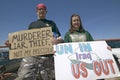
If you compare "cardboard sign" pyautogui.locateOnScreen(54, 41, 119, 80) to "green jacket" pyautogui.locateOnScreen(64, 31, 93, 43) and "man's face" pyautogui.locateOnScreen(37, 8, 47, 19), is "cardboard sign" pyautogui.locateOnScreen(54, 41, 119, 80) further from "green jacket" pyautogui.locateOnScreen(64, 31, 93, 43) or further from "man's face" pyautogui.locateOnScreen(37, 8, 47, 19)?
"man's face" pyautogui.locateOnScreen(37, 8, 47, 19)

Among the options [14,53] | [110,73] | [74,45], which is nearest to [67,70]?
[74,45]

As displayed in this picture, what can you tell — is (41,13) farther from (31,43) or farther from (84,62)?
(84,62)

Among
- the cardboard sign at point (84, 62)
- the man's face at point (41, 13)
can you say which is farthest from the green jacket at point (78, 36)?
the man's face at point (41, 13)

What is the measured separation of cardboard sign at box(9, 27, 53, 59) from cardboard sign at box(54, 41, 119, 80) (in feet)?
0.81

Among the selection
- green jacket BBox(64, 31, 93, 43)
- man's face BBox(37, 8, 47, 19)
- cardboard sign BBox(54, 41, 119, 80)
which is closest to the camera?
cardboard sign BBox(54, 41, 119, 80)

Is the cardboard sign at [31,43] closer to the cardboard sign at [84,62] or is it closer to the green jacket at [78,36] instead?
the cardboard sign at [84,62]

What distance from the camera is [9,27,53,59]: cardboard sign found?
3.43 m

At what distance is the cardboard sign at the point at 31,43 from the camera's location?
11.2ft

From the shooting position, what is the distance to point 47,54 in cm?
346

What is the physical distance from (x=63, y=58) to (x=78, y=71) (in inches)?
12.3

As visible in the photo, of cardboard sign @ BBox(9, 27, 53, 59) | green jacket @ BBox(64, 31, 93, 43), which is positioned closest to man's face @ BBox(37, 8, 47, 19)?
cardboard sign @ BBox(9, 27, 53, 59)

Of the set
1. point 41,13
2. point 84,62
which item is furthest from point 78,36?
point 41,13

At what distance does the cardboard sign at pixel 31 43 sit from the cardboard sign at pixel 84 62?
0.25 m

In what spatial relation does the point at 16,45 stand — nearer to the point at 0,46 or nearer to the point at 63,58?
the point at 63,58
